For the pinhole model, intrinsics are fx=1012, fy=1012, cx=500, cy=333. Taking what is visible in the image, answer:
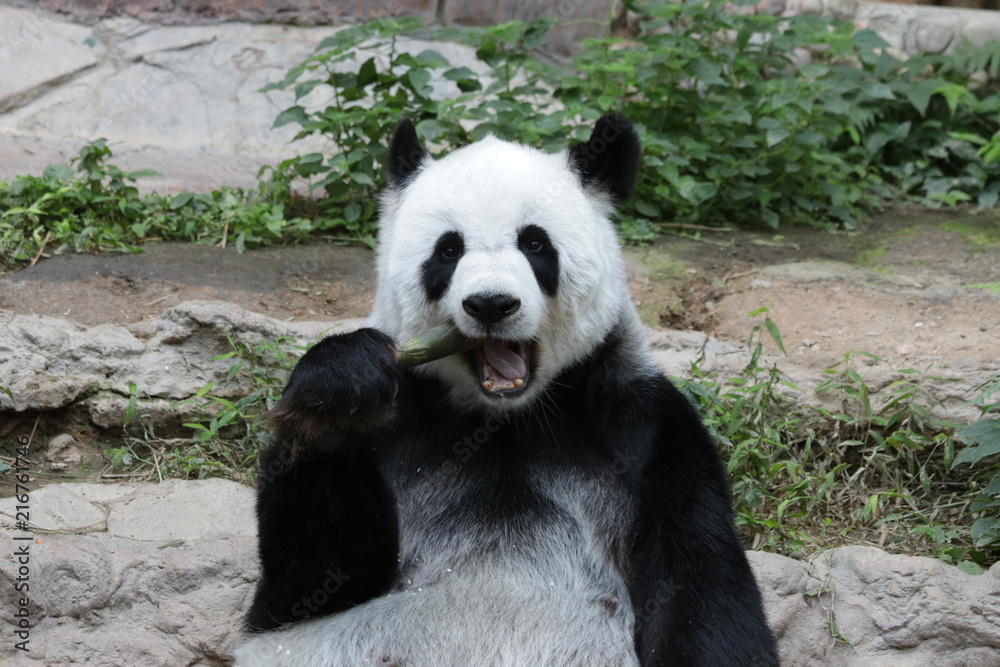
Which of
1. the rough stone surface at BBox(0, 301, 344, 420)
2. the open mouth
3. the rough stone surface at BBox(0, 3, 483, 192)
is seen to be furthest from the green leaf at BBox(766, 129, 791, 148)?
the open mouth

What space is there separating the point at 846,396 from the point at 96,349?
3865mm

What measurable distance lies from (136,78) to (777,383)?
662 centimetres

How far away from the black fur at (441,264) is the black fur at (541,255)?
0.22 m

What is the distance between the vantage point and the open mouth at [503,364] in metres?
3.55

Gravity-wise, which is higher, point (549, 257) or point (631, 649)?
point (549, 257)

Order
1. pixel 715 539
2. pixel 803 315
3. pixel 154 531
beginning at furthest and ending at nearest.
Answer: pixel 803 315 < pixel 154 531 < pixel 715 539

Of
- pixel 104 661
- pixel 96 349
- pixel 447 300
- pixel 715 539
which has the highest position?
pixel 447 300

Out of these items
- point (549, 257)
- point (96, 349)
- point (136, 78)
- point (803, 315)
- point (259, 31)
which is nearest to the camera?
point (549, 257)

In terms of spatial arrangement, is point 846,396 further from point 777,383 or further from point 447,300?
point 447,300

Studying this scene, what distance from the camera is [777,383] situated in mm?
5312

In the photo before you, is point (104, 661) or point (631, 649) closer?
point (631, 649)

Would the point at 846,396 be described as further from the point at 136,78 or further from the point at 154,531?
the point at 136,78

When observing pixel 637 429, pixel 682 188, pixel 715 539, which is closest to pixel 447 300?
pixel 637 429

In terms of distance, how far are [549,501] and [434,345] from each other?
72cm
